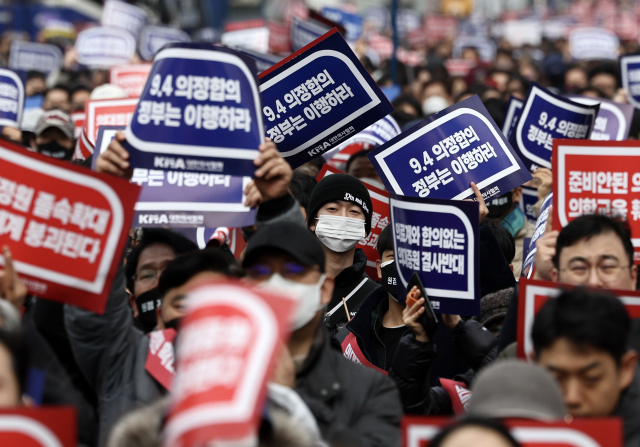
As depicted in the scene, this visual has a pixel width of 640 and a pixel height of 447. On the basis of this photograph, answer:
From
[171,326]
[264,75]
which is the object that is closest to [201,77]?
[171,326]

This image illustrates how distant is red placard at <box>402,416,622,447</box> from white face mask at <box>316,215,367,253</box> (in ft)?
9.22

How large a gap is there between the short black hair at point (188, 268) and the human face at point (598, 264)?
1.49 meters

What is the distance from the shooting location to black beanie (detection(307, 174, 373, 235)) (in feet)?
18.4

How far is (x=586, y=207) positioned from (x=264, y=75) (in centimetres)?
203

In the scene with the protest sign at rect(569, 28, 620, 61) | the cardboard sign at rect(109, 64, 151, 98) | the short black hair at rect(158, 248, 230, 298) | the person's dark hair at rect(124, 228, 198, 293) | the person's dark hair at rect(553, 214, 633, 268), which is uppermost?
A: the protest sign at rect(569, 28, 620, 61)

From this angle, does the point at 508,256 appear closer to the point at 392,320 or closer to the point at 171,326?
the point at 392,320

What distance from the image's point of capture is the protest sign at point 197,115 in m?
3.88

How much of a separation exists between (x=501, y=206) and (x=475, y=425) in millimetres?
A: 3926

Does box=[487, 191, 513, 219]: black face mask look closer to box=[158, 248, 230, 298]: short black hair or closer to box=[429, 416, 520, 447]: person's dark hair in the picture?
box=[158, 248, 230, 298]: short black hair

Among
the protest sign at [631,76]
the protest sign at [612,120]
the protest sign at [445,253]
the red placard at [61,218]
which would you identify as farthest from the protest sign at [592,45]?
the red placard at [61,218]

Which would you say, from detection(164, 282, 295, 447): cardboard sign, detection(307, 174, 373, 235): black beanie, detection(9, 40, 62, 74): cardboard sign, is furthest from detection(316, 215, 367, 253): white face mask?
detection(9, 40, 62, 74): cardboard sign

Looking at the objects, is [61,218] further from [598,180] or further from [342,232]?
[598,180]

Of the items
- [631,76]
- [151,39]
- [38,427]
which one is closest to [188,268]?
[38,427]

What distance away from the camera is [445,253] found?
445 centimetres
